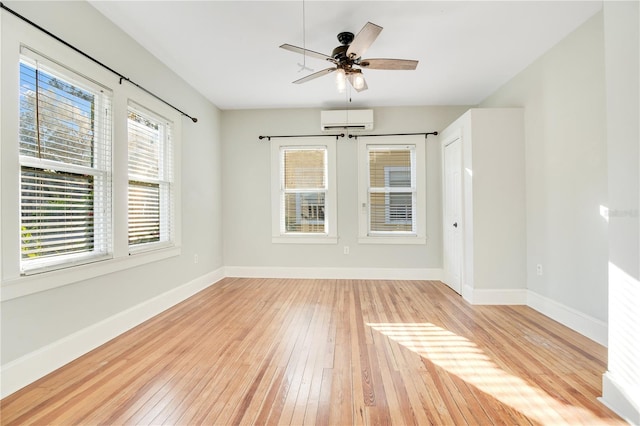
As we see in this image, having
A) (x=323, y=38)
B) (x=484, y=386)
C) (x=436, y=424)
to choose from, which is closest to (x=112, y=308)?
(x=436, y=424)

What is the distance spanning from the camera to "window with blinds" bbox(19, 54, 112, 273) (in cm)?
179

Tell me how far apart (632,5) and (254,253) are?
4.55m

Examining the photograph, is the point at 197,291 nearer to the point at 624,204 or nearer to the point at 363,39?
the point at 363,39

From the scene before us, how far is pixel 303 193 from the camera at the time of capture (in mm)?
4617

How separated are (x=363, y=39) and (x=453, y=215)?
2.71m

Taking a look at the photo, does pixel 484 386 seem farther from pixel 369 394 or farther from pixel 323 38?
pixel 323 38

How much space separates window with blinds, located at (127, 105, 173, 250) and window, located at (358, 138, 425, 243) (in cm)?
275

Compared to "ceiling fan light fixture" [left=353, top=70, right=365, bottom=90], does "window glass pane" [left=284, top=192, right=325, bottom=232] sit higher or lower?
lower

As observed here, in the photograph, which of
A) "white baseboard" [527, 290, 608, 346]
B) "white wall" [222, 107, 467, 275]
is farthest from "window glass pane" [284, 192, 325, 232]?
"white baseboard" [527, 290, 608, 346]

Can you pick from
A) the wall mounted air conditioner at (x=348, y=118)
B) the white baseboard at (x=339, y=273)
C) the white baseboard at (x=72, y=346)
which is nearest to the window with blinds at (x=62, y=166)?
the white baseboard at (x=72, y=346)

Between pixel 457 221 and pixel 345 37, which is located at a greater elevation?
pixel 345 37

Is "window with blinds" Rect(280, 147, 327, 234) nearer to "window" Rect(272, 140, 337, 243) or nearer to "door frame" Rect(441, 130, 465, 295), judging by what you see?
"window" Rect(272, 140, 337, 243)

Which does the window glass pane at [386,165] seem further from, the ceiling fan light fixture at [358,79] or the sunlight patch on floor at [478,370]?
the sunlight patch on floor at [478,370]

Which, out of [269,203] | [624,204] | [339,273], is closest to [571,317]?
[624,204]
